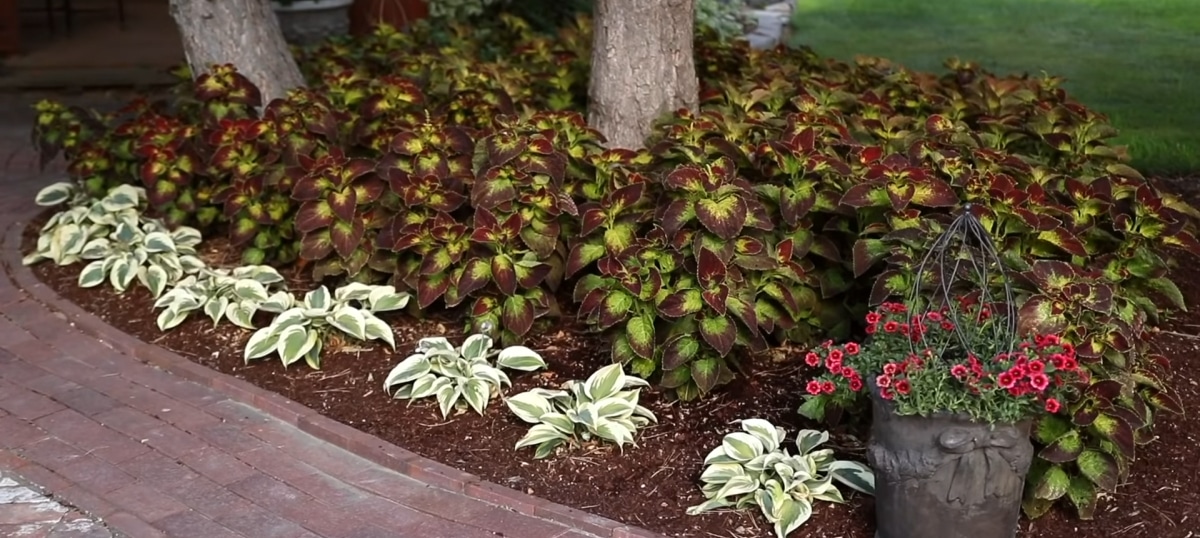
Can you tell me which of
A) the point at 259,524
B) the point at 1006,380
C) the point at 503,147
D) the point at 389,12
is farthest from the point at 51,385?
the point at 389,12

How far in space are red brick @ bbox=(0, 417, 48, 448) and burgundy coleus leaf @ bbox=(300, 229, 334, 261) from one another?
110 cm

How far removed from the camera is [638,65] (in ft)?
15.4

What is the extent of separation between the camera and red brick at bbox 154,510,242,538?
323 cm

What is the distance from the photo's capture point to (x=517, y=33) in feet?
21.9

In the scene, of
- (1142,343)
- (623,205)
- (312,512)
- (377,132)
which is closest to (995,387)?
(1142,343)

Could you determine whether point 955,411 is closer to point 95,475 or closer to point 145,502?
point 145,502

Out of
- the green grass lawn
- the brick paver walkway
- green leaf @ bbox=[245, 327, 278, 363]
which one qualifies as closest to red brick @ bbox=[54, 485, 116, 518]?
the brick paver walkway

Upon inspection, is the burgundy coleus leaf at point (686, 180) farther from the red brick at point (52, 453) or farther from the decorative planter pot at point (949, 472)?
the red brick at point (52, 453)

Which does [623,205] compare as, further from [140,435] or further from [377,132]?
[140,435]

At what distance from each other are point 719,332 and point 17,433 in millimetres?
2115

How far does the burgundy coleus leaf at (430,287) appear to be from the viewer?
417 cm

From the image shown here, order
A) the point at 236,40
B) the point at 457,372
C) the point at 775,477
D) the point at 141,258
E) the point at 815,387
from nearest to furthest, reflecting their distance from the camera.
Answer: the point at 815,387, the point at 775,477, the point at 457,372, the point at 141,258, the point at 236,40

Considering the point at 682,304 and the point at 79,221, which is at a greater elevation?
the point at 682,304

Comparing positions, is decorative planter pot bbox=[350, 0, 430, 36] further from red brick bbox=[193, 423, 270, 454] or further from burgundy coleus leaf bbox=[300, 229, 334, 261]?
red brick bbox=[193, 423, 270, 454]
